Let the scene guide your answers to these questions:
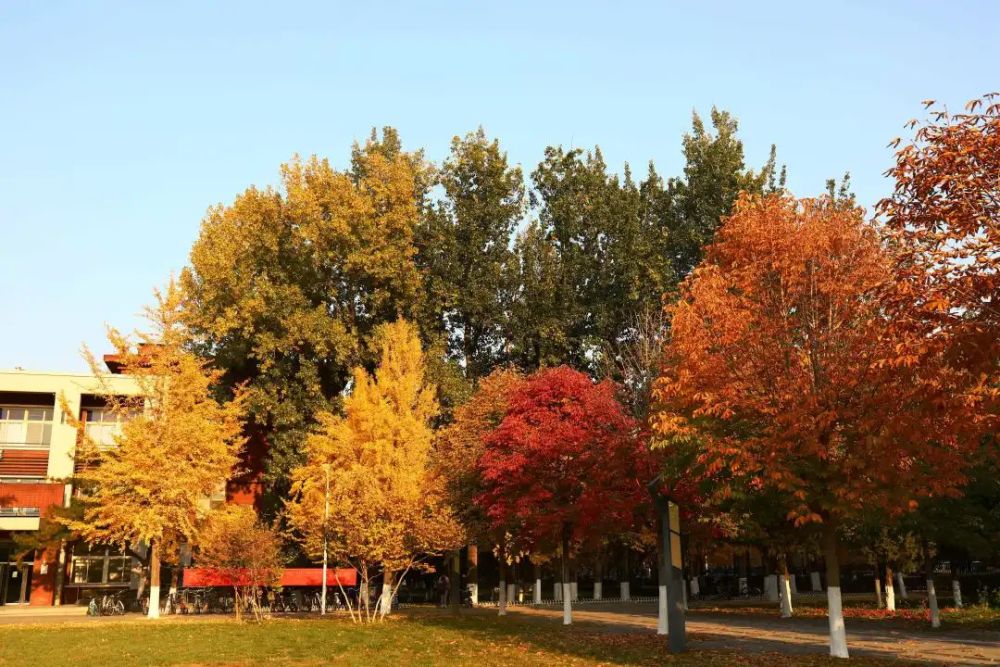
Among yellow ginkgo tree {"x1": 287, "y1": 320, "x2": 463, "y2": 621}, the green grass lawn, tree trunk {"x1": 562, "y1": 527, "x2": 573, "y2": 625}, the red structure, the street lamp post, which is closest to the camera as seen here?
the green grass lawn

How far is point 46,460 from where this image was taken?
48.6 meters

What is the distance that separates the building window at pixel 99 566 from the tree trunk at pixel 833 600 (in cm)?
3969

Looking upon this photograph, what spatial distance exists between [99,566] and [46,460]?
21.6ft

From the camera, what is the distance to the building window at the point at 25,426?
1923 inches

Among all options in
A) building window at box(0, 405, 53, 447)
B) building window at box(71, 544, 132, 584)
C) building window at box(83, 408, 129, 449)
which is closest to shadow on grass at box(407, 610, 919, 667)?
building window at box(71, 544, 132, 584)

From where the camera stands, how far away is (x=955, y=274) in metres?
12.3

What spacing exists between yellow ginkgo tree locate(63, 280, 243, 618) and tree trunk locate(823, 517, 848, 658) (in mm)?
24840

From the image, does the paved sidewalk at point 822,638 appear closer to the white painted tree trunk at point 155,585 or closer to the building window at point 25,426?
the white painted tree trunk at point 155,585

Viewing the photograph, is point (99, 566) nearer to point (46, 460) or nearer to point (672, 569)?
point (46, 460)

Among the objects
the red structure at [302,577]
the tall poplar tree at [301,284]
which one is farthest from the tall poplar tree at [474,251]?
the red structure at [302,577]

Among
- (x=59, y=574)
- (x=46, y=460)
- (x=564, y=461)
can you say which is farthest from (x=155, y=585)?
(x=564, y=461)

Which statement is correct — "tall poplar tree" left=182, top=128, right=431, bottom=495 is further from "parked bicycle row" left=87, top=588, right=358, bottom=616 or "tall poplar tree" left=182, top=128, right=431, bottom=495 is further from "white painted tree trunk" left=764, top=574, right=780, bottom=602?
"white painted tree trunk" left=764, top=574, right=780, bottom=602

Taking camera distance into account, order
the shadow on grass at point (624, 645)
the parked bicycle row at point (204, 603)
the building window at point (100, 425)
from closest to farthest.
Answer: the shadow on grass at point (624, 645) < the parked bicycle row at point (204, 603) < the building window at point (100, 425)

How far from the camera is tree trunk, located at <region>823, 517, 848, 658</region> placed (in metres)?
18.6
